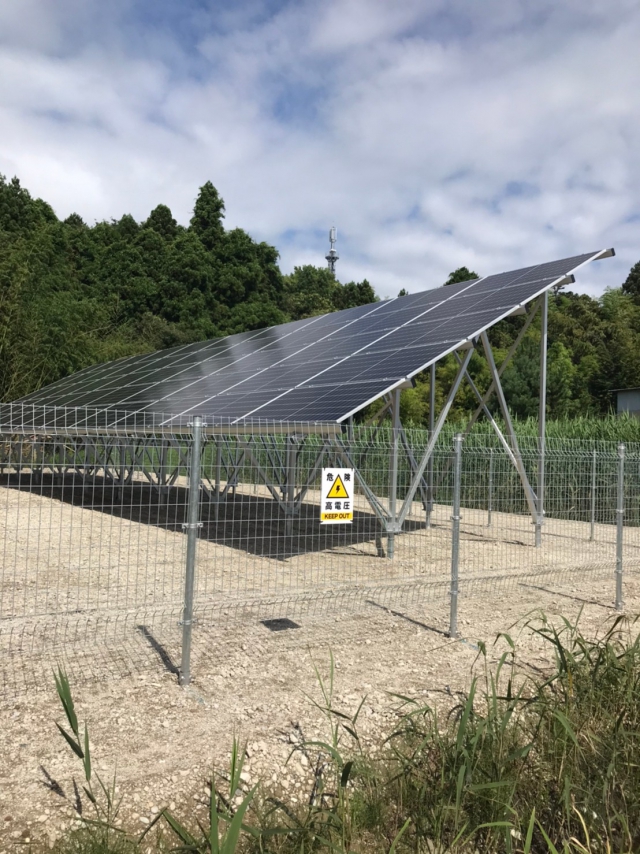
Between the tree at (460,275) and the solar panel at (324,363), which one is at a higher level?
the tree at (460,275)

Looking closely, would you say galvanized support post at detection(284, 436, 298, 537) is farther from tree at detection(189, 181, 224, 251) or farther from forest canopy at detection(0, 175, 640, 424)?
tree at detection(189, 181, 224, 251)

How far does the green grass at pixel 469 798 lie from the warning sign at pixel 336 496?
7.99 ft

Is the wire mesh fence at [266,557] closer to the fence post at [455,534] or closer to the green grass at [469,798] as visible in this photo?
the fence post at [455,534]

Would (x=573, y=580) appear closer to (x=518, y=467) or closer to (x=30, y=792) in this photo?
(x=518, y=467)

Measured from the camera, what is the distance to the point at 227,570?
8930 millimetres

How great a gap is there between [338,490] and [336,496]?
0.06 metres

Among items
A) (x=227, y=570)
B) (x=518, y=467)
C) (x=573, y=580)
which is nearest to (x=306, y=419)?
(x=227, y=570)

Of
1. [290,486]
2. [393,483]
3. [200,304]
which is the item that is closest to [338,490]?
[393,483]

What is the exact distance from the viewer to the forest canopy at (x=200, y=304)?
100ft

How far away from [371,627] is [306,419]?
2927 mm

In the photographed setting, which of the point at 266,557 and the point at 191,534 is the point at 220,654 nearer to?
the point at 191,534

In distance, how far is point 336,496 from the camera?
5980 millimetres

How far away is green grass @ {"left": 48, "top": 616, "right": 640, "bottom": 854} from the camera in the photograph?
2789 millimetres

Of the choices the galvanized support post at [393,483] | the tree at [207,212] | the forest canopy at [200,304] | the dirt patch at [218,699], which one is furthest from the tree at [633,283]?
the dirt patch at [218,699]
